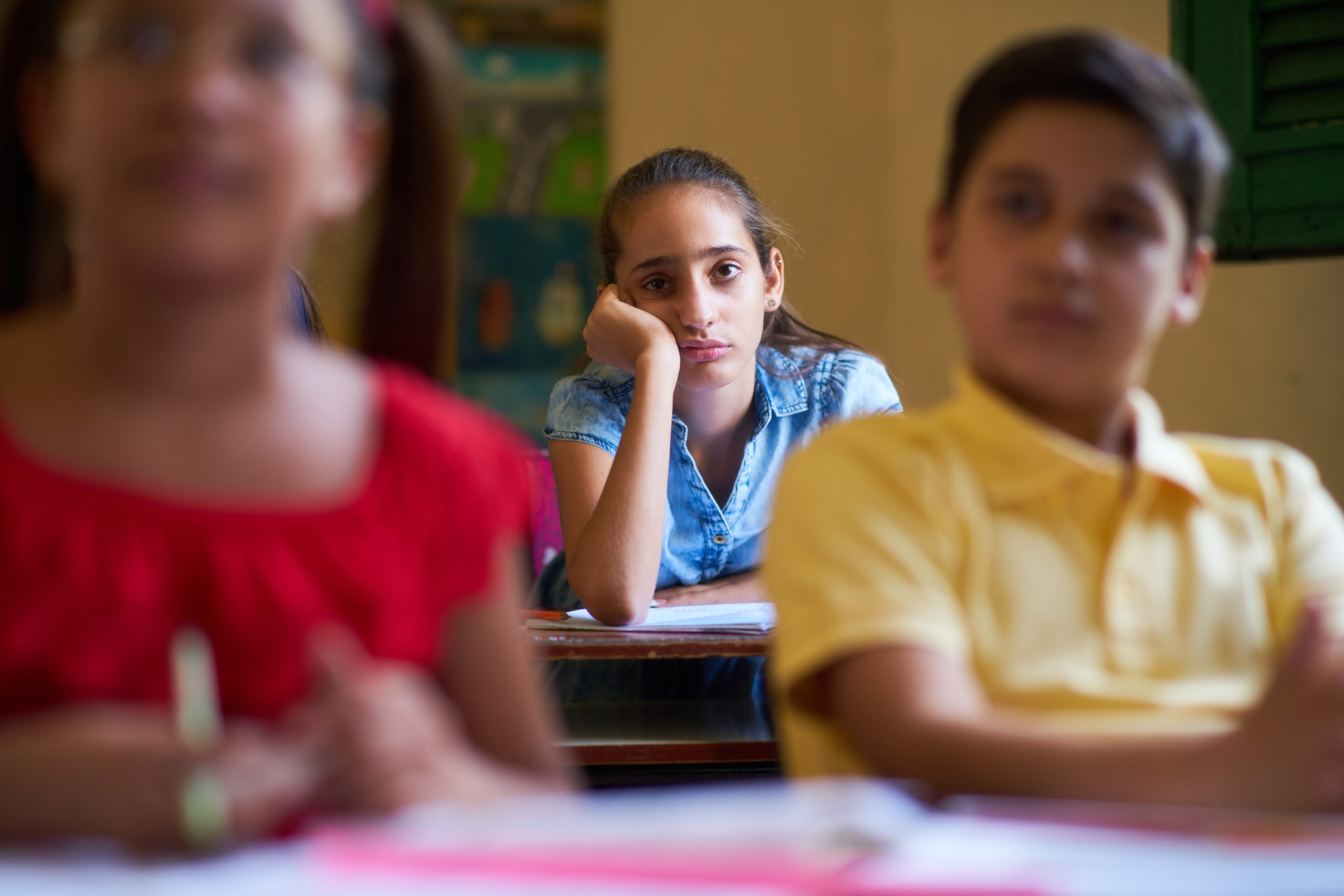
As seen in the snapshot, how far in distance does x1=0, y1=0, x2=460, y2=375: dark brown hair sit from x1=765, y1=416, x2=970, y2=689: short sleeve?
27 cm

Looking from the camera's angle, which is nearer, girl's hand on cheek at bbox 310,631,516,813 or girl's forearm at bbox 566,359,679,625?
girl's hand on cheek at bbox 310,631,516,813

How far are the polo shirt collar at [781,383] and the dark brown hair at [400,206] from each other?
1.36 m

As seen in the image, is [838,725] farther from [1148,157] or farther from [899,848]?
[1148,157]

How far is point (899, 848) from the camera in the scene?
1.88 feet

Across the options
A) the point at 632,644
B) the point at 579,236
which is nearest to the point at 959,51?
the point at 579,236

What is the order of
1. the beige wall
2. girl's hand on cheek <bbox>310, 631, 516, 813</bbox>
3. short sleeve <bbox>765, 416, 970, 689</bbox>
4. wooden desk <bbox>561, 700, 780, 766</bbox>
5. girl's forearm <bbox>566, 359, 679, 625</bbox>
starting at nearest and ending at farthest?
1. girl's hand on cheek <bbox>310, 631, 516, 813</bbox>
2. short sleeve <bbox>765, 416, 970, 689</bbox>
3. wooden desk <bbox>561, 700, 780, 766</bbox>
4. girl's forearm <bbox>566, 359, 679, 625</bbox>
5. the beige wall

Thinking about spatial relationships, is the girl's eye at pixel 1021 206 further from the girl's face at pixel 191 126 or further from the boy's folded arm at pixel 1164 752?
the girl's face at pixel 191 126

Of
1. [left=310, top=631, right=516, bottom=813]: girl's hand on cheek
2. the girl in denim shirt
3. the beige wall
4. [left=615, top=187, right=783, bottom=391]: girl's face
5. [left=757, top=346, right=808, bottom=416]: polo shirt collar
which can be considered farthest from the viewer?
the beige wall

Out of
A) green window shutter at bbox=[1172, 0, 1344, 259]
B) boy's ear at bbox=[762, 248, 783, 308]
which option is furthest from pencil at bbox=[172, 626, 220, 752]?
green window shutter at bbox=[1172, 0, 1344, 259]

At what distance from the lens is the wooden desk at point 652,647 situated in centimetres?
147

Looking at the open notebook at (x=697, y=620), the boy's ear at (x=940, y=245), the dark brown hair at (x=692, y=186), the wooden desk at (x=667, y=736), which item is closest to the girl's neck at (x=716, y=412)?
the dark brown hair at (x=692, y=186)

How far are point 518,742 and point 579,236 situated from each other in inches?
126

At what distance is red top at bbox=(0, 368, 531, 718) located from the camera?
0.67 metres

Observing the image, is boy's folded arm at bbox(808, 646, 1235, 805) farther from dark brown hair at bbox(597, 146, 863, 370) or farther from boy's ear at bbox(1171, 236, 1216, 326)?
dark brown hair at bbox(597, 146, 863, 370)
